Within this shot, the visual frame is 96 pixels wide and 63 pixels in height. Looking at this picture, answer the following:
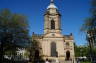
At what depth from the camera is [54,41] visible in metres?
75.2

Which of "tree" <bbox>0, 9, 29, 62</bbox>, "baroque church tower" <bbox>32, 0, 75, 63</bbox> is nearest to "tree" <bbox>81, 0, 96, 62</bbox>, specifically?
"tree" <bbox>0, 9, 29, 62</bbox>

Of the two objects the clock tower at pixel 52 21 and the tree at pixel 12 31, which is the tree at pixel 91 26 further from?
the clock tower at pixel 52 21

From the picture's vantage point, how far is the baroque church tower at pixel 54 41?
244 feet

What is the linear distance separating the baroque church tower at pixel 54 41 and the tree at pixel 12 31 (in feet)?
72.0

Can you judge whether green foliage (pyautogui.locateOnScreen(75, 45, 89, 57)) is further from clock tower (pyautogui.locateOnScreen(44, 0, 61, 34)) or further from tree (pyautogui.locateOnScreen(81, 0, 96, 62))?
tree (pyautogui.locateOnScreen(81, 0, 96, 62))

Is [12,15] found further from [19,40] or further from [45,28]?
[45,28]

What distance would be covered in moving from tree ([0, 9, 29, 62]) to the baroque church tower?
2193 cm

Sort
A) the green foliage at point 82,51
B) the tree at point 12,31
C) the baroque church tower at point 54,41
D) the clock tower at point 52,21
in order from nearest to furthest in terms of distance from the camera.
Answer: the tree at point 12,31 → the baroque church tower at point 54,41 → the clock tower at point 52,21 → the green foliage at point 82,51

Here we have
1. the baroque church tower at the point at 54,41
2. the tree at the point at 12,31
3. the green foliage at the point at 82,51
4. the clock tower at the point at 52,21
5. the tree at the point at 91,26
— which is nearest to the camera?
the tree at the point at 91,26

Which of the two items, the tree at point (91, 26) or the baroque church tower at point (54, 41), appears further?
the baroque church tower at point (54, 41)

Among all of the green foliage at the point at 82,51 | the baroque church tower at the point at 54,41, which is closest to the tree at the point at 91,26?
the baroque church tower at the point at 54,41

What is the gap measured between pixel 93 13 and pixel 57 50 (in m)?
43.3

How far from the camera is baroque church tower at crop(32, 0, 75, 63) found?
7438cm

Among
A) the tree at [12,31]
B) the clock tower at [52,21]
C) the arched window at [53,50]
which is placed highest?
the clock tower at [52,21]
